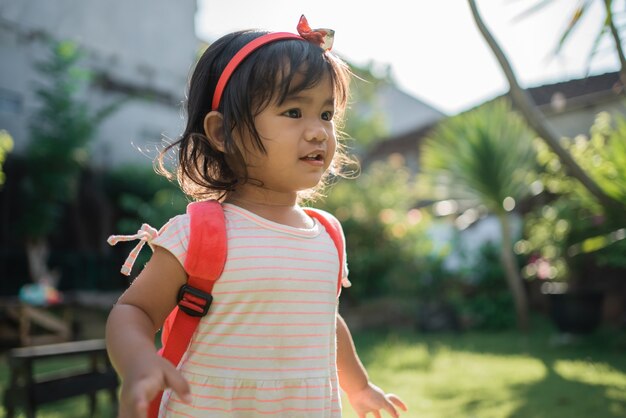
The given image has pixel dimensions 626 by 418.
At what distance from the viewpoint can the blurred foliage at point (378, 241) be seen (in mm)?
9594

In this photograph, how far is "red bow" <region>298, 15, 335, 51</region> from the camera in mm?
1751

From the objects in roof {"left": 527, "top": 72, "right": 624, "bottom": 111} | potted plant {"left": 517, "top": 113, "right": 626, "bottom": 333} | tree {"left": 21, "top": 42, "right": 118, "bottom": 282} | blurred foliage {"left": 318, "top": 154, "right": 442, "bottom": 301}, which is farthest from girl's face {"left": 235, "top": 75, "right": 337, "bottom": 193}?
roof {"left": 527, "top": 72, "right": 624, "bottom": 111}

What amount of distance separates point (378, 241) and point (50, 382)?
6324 millimetres

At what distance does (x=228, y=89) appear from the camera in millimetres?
1625

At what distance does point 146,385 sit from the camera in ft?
3.88

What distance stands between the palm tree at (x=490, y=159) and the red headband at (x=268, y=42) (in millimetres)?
6872

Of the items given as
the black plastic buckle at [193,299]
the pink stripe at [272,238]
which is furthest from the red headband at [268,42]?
the black plastic buckle at [193,299]

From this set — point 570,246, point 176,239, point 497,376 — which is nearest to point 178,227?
point 176,239

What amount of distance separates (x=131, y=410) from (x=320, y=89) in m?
0.88

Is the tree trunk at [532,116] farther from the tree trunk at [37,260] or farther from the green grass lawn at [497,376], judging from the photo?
the tree trunk at [37,260]

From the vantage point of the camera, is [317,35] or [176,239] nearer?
[176,239]

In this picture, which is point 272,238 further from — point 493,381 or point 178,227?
point 493,381

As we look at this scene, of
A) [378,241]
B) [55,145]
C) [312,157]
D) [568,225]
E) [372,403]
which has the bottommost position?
[372,403]

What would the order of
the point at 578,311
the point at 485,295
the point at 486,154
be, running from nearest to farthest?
the point at 578,311 → the point at 486,154 → the point at 485,295
